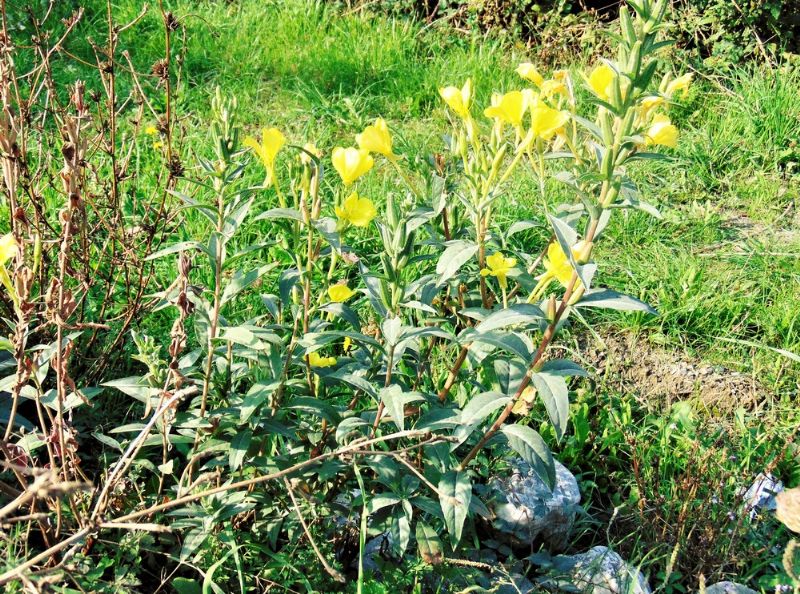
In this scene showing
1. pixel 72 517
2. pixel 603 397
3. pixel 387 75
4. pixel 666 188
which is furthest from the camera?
pixel 387 75

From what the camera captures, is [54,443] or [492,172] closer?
[492,172]

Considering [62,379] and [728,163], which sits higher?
[62,379]

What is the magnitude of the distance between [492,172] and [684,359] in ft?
4.92

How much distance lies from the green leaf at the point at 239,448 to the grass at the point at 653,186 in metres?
0.93

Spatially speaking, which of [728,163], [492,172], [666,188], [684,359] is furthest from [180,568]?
[728,163]

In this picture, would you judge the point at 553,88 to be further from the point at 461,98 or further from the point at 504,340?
the point at 504,340

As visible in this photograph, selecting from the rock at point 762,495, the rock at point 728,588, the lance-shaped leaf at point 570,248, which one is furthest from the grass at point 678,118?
the lance-shaped leaf at point 570,248

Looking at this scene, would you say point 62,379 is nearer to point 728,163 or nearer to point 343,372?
point 343,372

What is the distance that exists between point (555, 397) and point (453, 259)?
1.05ft

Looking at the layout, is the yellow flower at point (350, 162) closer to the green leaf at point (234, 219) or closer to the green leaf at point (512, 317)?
the green leaf at point (234, 219)

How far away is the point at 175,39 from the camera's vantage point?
14.6ft

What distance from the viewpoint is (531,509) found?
2.06 metres

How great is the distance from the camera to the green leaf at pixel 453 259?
1.56 m

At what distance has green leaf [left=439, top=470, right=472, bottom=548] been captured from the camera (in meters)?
1.56
